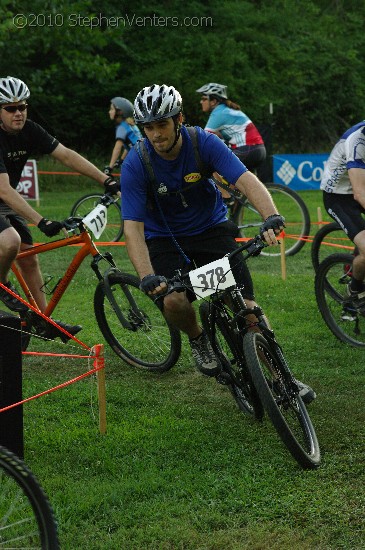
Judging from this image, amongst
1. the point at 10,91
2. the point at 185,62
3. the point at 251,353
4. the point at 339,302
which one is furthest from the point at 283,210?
the point at 185,62

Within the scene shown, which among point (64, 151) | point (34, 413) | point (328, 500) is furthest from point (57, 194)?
point (328, 500)

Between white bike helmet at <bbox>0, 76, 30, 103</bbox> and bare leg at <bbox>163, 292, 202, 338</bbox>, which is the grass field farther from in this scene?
white bike helmet at <bbox>0, 76, 30, 103</bbox>

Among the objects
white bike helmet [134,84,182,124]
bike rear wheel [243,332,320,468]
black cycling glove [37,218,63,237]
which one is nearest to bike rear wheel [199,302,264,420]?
bike rear wheel [243,332,320,468]

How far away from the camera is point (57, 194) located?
25062 mm

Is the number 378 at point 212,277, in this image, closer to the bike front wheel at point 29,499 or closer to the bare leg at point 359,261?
the bike front wheel at point 29,499

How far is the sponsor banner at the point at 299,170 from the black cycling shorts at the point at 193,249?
1776cm

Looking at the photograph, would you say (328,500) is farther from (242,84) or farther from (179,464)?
(242,84)

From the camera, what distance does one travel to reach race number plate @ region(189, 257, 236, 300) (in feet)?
17.3

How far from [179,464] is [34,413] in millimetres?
1361

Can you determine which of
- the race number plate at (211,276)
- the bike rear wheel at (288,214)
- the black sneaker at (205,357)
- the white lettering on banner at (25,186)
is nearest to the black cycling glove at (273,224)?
the race number plate at (211,276)

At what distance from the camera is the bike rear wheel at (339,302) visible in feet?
26.2

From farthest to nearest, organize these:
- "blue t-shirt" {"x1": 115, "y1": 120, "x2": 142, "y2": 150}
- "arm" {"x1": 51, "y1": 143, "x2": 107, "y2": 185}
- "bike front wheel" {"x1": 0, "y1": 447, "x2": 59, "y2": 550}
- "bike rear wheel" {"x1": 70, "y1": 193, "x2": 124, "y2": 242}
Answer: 1. "blue t-shirt" {"x1": 115, "y1": 120, "x2": 142, "y2": 150}
2. "bike rear wheel" {"x1": 70, "y1": 193, "x2": 124, "y2": 242}
3. "arm" {"x1": 51, "y1": 143, "x2": 107, "y2": 185}
4. "bike front wheel" {"x1": 0, "y1": 447, "x2": 59, "y2": 550}

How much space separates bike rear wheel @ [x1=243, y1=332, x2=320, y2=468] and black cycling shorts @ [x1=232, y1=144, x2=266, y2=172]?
7.47 metres

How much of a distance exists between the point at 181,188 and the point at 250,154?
6978 mm
